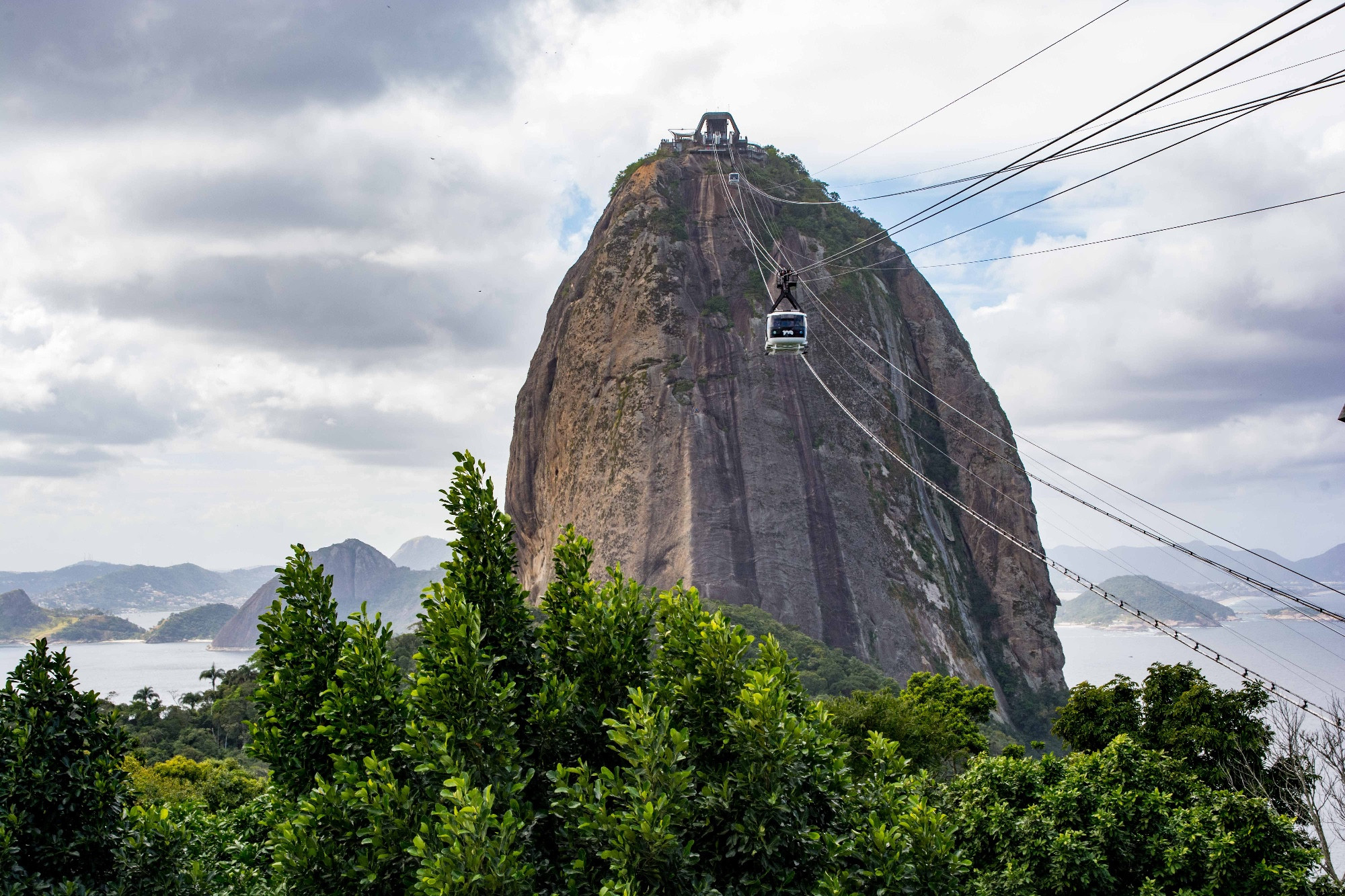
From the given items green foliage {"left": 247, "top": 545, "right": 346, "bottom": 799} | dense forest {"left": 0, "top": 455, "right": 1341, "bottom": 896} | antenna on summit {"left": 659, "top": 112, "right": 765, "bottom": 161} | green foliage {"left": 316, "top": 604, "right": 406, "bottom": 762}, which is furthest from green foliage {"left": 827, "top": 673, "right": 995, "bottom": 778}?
antenna on summit {"left": 659, "top": 112, "right": 765, "bottom": 161}

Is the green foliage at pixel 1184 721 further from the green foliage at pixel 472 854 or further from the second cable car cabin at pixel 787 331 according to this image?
the green foliage at pixel 472 854

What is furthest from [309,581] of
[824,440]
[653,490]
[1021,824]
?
[824,440]

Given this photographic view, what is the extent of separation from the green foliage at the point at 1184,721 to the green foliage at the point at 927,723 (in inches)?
165

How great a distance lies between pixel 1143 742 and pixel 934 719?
883 centimetres

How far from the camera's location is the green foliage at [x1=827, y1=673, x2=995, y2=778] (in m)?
31.8

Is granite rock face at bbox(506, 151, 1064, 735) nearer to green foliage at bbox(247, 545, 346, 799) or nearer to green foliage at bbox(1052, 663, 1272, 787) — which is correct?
green foliage at bbox(1052, 663, 1272, 787)

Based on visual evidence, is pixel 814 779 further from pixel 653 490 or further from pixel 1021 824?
pixel 653 490

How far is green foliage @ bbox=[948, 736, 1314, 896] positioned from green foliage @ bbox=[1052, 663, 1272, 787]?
5.06 metres

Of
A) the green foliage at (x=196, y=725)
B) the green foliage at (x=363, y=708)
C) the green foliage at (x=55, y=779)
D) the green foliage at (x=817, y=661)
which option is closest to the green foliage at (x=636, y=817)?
the green foliage at (x=363, y=708)

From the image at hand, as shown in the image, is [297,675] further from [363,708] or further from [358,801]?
[358,801]

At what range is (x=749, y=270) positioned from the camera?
72812 mm

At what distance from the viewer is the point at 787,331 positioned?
25359mm

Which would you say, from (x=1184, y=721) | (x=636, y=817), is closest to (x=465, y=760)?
(x=636, y=817)

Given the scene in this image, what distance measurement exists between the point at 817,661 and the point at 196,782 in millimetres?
32275
